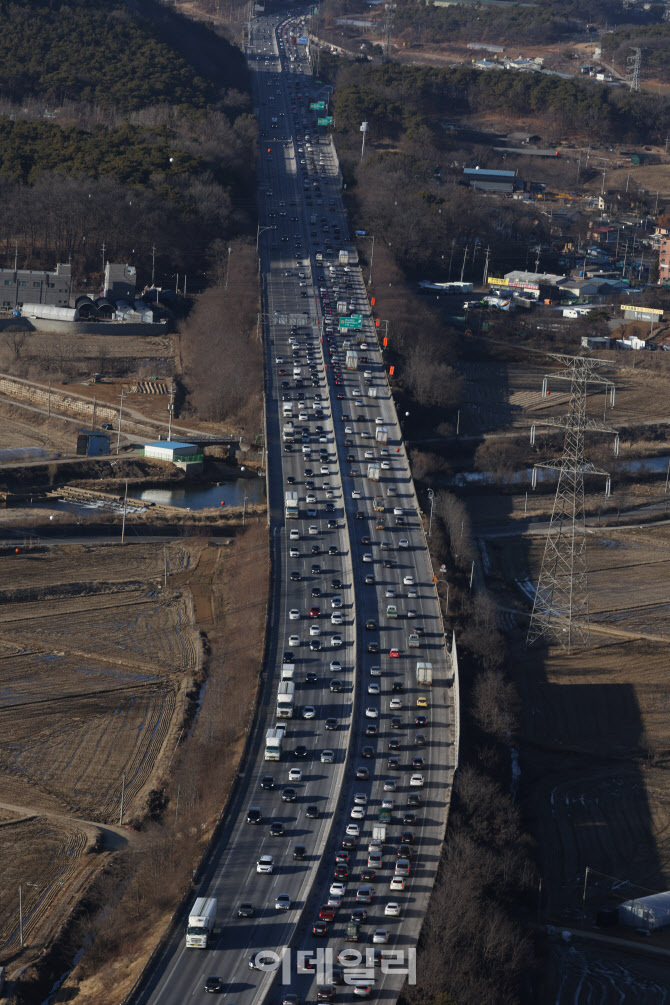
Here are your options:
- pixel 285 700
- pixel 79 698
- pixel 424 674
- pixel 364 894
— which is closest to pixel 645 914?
pixel 364 894

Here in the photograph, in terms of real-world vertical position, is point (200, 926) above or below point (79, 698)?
above

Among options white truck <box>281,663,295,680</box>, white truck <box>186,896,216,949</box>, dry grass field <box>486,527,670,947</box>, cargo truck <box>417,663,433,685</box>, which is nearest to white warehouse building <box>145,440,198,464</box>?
dry grass field <box>486,527,670,947</box>

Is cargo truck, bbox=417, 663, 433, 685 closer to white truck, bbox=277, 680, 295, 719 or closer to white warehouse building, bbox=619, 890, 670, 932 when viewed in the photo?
white truck, bbox=277, 680, 295, 719

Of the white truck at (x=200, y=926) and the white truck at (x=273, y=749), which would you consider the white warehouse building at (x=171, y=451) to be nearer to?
the white truck at (x=273, y=749)

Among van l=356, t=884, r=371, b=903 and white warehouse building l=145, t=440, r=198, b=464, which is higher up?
van l=356, t=884, r=371, b=903

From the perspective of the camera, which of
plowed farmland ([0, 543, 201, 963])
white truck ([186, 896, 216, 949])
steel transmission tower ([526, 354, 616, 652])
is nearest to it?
white truck ([186, 896, 216, 949])

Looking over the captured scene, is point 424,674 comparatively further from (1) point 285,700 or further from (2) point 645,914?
(2) point 645,914

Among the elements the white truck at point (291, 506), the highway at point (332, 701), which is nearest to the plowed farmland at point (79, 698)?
the highway at point (332, 701)
